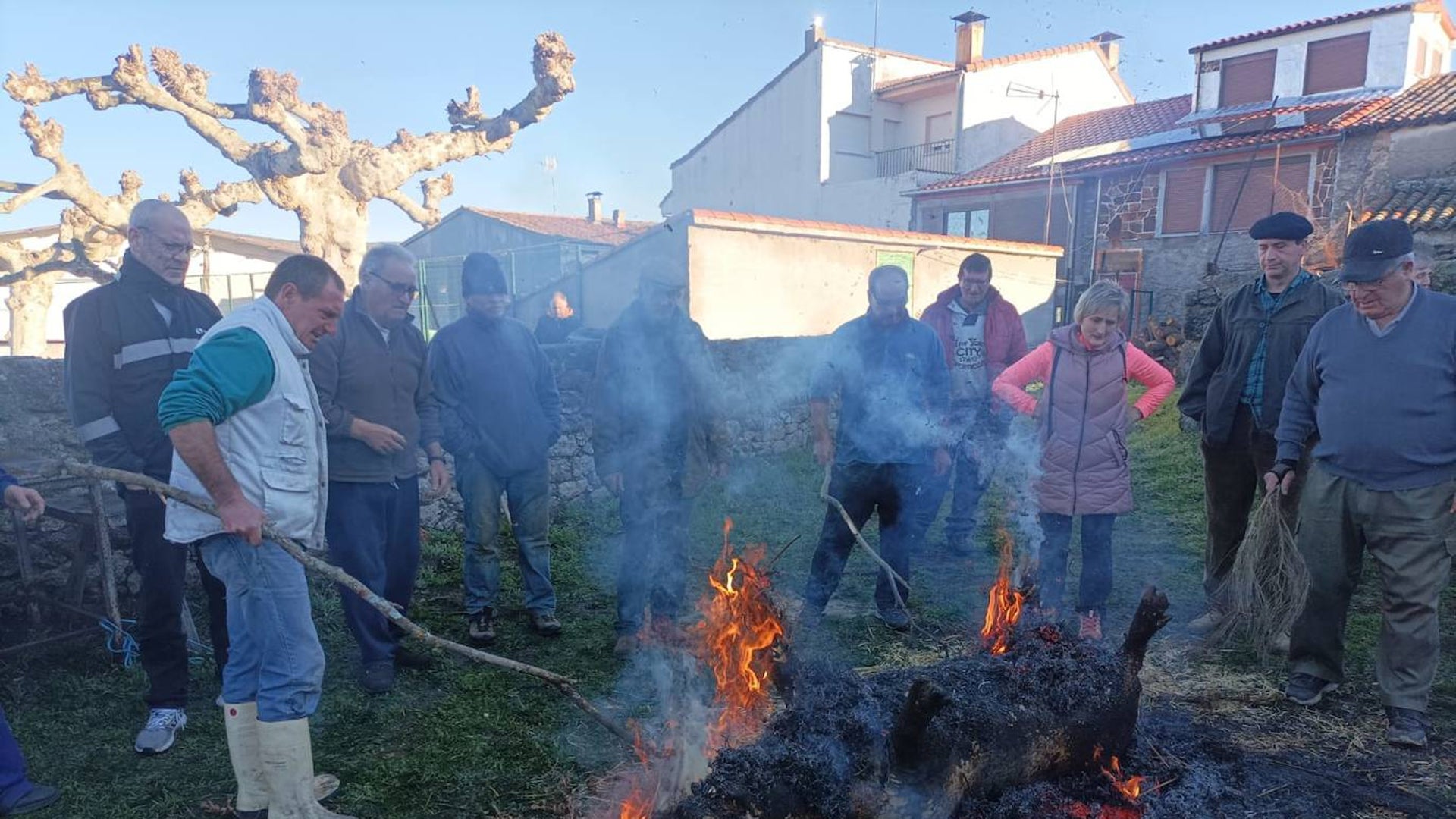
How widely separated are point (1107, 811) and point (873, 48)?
96.0ft

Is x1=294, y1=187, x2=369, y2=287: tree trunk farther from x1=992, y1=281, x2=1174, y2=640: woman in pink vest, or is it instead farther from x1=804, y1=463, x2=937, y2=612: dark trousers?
x1=992, y1=281, x2=1174, y2=640: woman in pink vest

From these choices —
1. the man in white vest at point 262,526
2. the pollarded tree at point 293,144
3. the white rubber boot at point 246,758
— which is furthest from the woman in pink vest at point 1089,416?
the pollarded tree at point 293,144

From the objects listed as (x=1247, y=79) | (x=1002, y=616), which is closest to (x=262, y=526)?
(x=1002, y=616)

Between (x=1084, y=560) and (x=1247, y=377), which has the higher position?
(x=1247, y=377)

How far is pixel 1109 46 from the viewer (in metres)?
29.0

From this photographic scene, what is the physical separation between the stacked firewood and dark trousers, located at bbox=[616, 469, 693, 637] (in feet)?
46.7

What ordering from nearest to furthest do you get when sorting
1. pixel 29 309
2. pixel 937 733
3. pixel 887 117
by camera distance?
pixel 937 733, pixel 29 309, pixel 887 117

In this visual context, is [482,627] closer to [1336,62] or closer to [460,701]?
[460,701]

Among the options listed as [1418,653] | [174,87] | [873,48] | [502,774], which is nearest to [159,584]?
[502,774]

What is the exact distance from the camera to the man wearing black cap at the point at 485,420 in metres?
4.68

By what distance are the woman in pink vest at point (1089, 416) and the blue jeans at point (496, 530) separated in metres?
2.90

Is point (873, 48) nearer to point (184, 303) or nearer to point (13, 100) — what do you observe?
point (13, 100)

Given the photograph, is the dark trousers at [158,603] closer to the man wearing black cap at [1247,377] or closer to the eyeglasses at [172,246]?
the eyeglasses at [172,246]

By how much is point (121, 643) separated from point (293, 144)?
9111mm
